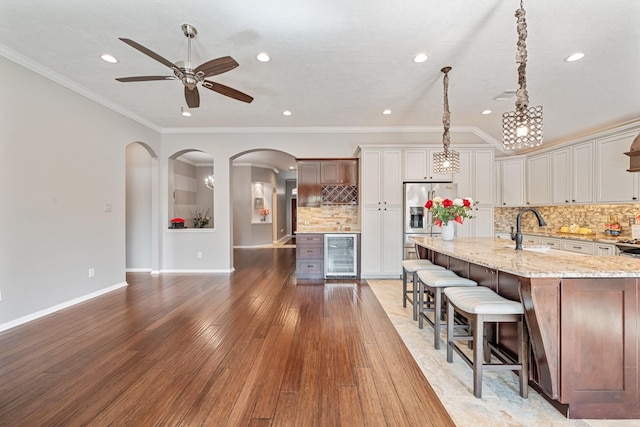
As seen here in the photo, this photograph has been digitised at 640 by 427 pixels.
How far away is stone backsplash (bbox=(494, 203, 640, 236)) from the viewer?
13.0 feet

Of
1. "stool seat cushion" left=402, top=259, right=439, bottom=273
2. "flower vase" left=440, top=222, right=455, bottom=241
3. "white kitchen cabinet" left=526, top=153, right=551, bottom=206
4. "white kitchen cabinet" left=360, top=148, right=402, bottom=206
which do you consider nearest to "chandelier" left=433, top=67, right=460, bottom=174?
"flower vase" left=440, top=222, right=455, bottom=241

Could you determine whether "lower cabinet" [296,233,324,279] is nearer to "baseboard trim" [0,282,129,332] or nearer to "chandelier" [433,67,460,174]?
"chandelier" [433,67,460,174]

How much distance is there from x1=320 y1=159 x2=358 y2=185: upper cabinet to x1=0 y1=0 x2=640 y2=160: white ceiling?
3.93ft

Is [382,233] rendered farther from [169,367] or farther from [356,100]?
[169,367]

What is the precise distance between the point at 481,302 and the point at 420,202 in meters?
3.13

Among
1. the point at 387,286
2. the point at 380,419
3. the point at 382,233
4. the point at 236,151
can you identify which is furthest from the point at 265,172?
the point at 380,419


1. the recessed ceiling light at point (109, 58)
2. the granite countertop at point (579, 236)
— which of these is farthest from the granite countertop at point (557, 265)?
the recessed ceiling light at point (109, 58)

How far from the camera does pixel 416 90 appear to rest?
3.72 metres

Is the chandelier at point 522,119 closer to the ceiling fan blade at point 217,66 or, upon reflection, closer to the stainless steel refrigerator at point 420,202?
the ceiling fan blade at point 217,66

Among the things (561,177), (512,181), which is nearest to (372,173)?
(512,181)

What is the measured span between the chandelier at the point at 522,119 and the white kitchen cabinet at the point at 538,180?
3.75 m

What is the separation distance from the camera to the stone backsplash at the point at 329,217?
5.71 metres

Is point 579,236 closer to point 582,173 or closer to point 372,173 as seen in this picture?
point 582,173

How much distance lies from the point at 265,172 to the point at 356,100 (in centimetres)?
648
